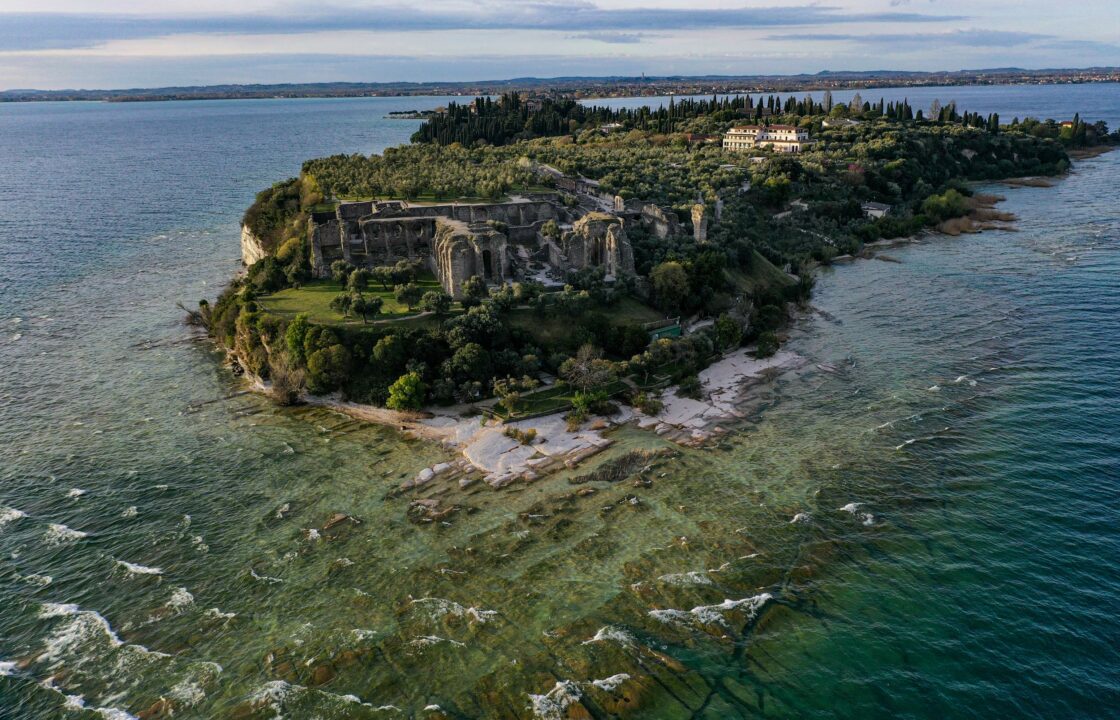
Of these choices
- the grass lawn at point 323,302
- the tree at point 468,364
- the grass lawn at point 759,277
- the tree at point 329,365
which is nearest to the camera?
the tree at point 468,364

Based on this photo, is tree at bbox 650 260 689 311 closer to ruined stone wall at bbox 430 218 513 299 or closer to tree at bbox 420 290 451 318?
ruined stone wall at bbox 430 218 513 299

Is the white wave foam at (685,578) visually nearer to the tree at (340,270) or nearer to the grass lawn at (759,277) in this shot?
the grass lawn at (759,277)

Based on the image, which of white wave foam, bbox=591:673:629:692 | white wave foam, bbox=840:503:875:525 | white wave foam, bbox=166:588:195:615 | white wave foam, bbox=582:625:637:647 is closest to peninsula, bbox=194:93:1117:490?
white wave foam, bbox=840:503:875:525

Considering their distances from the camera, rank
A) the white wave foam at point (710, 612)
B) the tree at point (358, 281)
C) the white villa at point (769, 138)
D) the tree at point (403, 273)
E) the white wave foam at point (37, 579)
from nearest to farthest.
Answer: the white wave foam at point (710, 612) < the white wave foam at point (37, 579) < the tree at point (358, 281) < the tree at point (403, 273) < the white villa at point (769, 138)

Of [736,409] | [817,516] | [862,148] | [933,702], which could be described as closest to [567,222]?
[736,409]

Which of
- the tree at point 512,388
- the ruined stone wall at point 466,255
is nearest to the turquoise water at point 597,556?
the tree at point 512,388

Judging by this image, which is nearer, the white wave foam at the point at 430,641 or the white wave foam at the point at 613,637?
the white wave foam at the point at 613,637

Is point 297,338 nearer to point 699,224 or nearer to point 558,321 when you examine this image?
point 558,321
